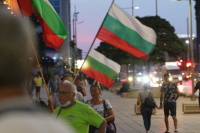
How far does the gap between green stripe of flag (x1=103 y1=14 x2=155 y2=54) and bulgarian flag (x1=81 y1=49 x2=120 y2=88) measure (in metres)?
0.73

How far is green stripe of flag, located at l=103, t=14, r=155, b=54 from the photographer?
7.02m

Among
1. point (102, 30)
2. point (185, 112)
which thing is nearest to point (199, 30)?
point (185, 112)

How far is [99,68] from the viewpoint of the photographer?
7734 mm

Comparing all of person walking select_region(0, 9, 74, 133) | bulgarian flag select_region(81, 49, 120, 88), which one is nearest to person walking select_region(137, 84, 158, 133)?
→ bulgarian flag select_region(81, 49, 120, 88)

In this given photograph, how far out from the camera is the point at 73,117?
326 centimetres

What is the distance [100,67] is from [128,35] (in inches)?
43.6

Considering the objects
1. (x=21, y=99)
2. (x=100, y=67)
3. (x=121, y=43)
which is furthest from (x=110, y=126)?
(x=21, y=99)

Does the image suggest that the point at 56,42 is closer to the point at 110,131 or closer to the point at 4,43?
the point at 110,131

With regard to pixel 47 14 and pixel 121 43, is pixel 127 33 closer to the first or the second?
pixel 121 43

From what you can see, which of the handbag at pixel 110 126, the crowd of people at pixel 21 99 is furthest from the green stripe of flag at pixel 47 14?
the crowd of people at pixel 21 99

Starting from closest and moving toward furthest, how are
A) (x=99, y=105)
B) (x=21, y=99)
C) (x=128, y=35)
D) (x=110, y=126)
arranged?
(x=21, y=99), (x=110, y=126), (x=99, y=105), (x=128, y=35)

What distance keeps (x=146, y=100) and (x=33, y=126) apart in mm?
8082

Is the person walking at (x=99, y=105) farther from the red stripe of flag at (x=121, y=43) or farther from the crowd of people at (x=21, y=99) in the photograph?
the crowd of people at (x=21, y=99)

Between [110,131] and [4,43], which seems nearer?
[4,43]
